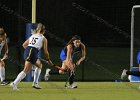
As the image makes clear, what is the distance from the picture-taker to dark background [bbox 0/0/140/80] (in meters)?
38.0

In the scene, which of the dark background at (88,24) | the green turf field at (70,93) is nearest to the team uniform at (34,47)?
the green turf field at (70,93)

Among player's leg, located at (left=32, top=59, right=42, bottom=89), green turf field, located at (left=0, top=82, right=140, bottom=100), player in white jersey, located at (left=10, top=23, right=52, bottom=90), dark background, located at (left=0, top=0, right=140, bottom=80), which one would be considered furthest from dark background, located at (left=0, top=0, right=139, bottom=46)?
player in white jersey, located at (left=10, top=23, right=52, bottom=90)

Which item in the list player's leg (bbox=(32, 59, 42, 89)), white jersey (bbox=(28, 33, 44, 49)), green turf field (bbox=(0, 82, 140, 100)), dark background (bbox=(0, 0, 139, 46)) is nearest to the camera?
green turf field (bbox=(0, 82, 140, 100))

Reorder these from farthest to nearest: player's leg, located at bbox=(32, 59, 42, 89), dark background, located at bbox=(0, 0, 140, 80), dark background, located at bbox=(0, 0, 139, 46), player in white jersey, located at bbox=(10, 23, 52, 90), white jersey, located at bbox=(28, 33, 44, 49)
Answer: dark background, located at bbox=(0, 0, 139, 46) < dark background, located at bbox=(0, 0, 140, 80) < player's leg, located at bbox=(32, 59, 42, 89) < white jersey, located at bbox=(28, 33, 44, 49) < player in white jersey, located at bbox=(10, 23, 52, 90)

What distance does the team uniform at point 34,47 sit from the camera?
16188 millimetres

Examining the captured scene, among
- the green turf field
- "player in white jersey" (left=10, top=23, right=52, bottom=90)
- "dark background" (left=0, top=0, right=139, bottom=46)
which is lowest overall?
the green turf field

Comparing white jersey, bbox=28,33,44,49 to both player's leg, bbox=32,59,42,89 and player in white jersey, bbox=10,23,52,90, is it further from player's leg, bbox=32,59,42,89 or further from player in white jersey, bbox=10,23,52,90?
player's leg, bbox=32,59,42,89

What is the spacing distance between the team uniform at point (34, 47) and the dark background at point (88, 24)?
20.0m

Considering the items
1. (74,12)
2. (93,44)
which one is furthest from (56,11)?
(93,44)

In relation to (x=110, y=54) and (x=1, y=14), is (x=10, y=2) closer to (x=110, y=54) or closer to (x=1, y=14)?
(x=1, y=14)

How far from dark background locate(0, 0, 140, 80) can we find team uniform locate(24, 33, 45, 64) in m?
20.0

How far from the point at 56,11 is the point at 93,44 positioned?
3.71 m

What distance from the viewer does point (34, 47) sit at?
16312 millimetres

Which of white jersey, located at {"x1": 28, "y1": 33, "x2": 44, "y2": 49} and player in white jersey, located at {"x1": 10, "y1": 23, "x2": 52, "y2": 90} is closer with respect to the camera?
player in white jersey, located at {"x1": 10, "y1": 23, "x2": 52, "y2": 90}
